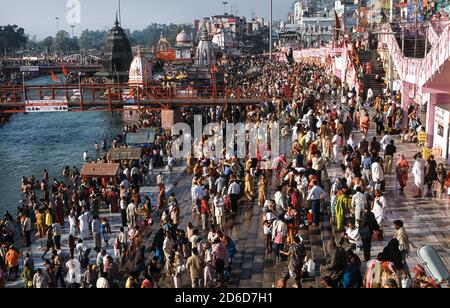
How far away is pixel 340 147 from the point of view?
16016 mm

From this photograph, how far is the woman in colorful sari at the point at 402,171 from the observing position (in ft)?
A: 39.3

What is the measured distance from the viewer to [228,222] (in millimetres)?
12820

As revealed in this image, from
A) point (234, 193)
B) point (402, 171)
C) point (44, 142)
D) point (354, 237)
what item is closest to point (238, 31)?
point (44, 142)

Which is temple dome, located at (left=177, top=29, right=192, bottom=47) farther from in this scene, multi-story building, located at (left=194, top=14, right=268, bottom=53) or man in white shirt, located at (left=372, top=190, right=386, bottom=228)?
man in white shirt, located at (left=372, top=190, right=386, bottom=228)

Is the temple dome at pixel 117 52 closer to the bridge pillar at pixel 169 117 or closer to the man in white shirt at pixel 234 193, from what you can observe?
the bridge pillar at pixel 169 117

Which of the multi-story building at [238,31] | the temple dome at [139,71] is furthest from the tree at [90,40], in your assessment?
the temple dome at [139,71]

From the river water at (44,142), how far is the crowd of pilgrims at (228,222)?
4468 mm

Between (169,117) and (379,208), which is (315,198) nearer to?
(379,208)

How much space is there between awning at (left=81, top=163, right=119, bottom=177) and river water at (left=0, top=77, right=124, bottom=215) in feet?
9.89

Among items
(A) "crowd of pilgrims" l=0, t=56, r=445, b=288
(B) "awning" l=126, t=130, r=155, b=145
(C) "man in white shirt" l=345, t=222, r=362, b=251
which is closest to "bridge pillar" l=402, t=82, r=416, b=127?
(A) "crowd of pilgrims" l=0, t=56, r=445, b=288

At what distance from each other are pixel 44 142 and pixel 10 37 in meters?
94.8

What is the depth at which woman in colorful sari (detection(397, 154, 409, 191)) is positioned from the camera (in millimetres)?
11992
